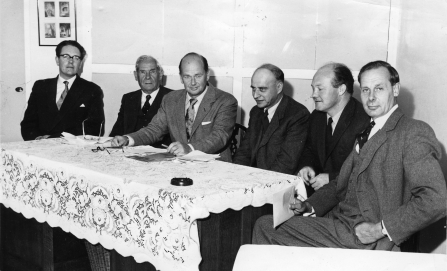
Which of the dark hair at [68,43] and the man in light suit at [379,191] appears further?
the dark hair at [68,43]

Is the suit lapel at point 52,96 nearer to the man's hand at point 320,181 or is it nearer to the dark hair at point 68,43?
the dark hair at point 68,43

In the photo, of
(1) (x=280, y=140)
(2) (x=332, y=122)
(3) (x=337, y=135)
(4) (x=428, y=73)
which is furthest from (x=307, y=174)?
(4) (x=428, y=73)

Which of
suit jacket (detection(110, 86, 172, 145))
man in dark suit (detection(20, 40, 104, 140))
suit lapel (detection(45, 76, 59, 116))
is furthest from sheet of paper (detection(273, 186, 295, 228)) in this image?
suit lapel (detection(45, 76, 59, 116))

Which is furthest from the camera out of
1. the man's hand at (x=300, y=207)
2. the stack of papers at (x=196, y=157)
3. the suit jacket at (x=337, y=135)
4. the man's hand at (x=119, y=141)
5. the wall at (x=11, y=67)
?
the wall at (x=11, y=67)

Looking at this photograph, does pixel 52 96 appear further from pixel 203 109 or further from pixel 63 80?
pixel 203 109

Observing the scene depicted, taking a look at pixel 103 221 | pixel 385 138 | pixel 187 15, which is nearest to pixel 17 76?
pixel 187 15

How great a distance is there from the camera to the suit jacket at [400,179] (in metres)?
2.31

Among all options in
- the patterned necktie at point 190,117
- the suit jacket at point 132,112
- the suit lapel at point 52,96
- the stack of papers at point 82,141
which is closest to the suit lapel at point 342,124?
the patterned necktie at point 190,117

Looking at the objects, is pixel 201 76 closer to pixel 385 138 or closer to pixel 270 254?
pixel 385 138

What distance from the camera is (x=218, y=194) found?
7.89 ft

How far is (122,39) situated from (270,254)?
4.46 meters

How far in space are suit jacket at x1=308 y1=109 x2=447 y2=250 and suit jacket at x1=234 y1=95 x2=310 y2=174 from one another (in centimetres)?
105

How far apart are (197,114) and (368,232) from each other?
2016 mm

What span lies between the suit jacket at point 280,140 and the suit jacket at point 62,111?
Result: 192cm
